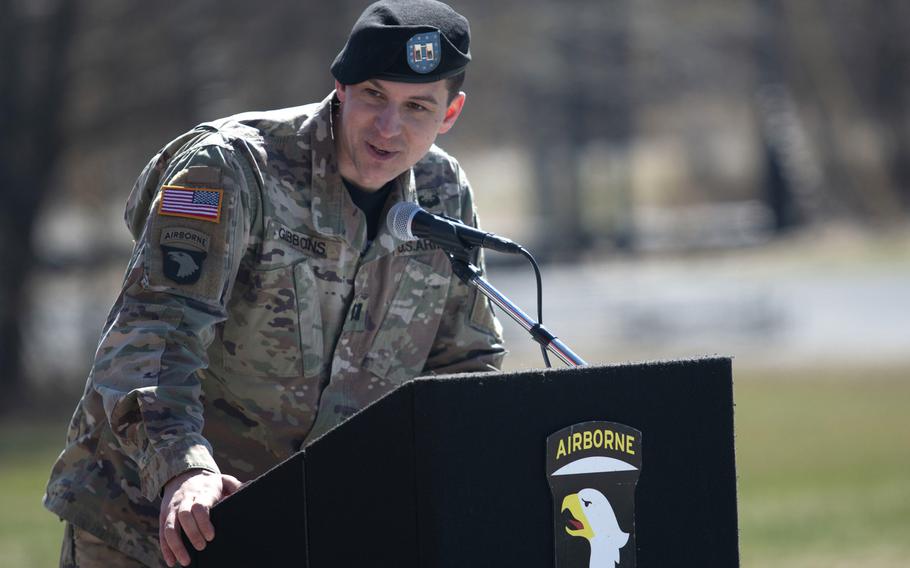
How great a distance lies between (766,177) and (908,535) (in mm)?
24751

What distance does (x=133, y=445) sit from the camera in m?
2.57

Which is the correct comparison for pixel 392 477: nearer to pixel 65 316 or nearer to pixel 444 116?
pixel 444 116

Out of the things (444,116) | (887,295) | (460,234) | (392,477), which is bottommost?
(392,477)

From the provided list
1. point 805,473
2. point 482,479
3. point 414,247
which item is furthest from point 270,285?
point 805,473

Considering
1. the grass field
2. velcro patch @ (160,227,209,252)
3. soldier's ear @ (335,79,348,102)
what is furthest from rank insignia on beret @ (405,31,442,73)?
the grass field

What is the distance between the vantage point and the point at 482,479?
2.24 metres

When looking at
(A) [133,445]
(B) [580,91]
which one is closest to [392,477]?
(A) [133,445]

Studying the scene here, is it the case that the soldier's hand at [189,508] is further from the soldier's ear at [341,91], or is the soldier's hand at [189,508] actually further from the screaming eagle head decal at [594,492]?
the soldier's ear at [341,91]

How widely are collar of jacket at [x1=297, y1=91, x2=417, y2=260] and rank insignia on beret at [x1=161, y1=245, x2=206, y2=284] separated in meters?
0.37

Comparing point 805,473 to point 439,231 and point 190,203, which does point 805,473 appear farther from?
point 190,203

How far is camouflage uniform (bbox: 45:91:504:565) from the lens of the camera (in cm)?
262

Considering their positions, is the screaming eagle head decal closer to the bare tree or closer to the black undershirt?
the black undershirt

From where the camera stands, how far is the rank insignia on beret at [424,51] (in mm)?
2857

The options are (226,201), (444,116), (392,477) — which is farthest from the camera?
(444,116)
